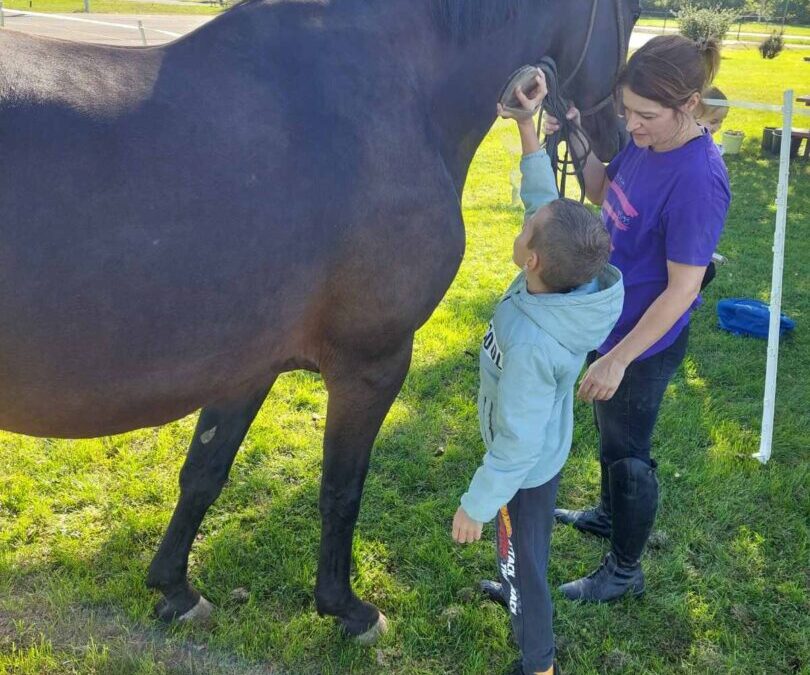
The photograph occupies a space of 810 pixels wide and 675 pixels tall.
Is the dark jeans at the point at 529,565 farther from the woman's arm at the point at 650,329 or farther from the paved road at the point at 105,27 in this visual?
the paved road at the point at 105,27

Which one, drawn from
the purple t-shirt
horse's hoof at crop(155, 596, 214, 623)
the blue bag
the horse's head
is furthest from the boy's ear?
the blue bag

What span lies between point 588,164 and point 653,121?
2.14 feet

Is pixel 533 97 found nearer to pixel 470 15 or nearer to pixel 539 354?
pixel 470 15

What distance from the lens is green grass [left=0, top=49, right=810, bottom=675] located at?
7.82 ft

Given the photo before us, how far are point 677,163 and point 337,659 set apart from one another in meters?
1.98

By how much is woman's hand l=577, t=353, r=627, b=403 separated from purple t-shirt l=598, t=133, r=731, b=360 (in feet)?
A: 1.12

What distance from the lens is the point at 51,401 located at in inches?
63.9

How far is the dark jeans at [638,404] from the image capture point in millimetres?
2406

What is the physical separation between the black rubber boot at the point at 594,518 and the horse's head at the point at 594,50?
1.55 meters

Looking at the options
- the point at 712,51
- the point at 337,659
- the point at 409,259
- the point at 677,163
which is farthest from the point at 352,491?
the point at 712,51

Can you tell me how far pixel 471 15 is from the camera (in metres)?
2.15

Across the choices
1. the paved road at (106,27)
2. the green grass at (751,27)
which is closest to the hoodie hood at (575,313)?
the paved road at (106,27)

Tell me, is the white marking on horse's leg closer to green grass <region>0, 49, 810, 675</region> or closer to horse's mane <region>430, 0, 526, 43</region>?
green grass <region>0, 49, 810, 675</region>

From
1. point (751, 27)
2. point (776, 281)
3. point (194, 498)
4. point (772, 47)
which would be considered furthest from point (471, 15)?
point (751, 27)
